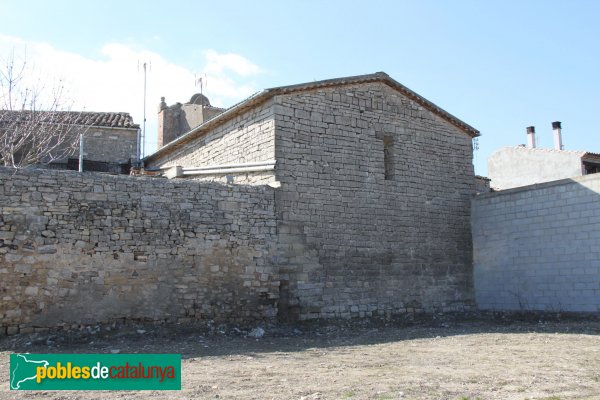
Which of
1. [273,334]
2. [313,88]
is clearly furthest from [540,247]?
[273,334]

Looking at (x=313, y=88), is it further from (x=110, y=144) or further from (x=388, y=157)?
(x=110, y=144)

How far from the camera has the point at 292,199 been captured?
1199 centimetres

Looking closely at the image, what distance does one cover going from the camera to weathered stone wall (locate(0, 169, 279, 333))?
30.6 feet

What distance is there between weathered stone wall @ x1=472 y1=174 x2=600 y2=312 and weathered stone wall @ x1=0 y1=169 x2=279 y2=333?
6057 mm

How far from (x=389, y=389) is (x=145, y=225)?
601 centimetres

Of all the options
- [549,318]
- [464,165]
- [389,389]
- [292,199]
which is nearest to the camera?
[389,389]

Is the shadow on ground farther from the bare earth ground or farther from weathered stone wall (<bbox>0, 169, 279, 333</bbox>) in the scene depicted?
weathered stone wall (<bbox>0, 169, 279, 333</bbox>)

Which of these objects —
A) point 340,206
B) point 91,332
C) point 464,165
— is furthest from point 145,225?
point 464,165

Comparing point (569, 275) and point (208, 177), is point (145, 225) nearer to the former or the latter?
point (208, 177)

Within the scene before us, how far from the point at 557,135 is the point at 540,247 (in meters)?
13.1

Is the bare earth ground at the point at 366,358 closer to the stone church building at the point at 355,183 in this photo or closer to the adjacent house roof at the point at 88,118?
the stone church building at the point at 355,183

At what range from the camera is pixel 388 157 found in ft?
45.6

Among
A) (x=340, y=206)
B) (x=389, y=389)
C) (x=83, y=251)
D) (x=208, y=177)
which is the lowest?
(x=389, y=389)

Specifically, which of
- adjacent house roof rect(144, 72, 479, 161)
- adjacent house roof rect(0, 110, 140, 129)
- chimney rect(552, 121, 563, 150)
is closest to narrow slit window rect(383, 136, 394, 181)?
adjacent house roof rect(144, 72, 479, 161)
